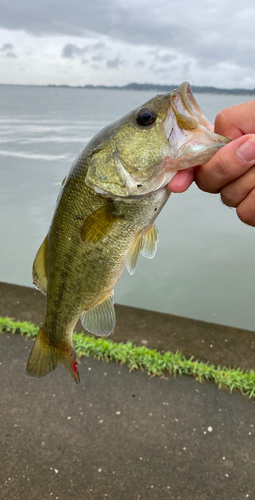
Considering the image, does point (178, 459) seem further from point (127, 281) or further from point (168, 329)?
point (127, 281)

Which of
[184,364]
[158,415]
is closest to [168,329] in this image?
[184,364]

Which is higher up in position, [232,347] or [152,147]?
[152,147]

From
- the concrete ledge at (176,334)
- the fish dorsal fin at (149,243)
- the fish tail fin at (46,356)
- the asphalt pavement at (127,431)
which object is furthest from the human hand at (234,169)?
the concrete ledge at (176,334)

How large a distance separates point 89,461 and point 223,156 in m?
2.39

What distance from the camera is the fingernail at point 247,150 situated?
1.36m

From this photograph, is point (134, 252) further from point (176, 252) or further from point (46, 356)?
point (176, 252)

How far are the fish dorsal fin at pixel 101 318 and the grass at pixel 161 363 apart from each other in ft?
6.26

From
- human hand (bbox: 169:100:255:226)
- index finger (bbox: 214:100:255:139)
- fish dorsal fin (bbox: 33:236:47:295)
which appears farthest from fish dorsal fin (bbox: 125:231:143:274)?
index finger (bbox: 214:100:255:139)

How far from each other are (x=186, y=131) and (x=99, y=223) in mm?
463

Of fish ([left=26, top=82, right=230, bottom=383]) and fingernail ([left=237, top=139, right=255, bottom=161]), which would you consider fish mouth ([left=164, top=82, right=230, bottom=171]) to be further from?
fingernail ([left=237, top=139, right=255, bottom=161])

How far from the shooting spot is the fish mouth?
4.22ft

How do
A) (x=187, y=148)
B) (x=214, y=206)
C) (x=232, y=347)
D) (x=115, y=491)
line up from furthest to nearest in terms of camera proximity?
(x=214, y=206) → (x=232, y=347) → (x=115, y=491) → (x=187, y=148)

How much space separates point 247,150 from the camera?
4.52 ft

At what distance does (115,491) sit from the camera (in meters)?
2.47
